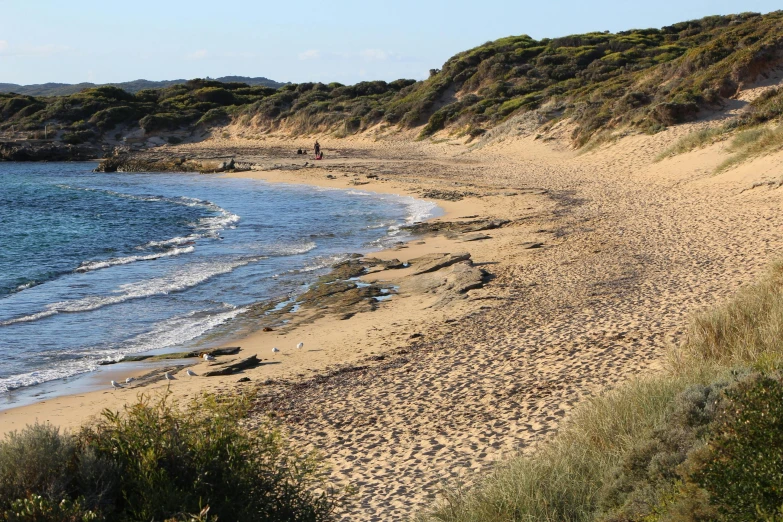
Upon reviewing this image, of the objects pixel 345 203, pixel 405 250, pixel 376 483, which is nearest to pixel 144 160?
pixel 345 203

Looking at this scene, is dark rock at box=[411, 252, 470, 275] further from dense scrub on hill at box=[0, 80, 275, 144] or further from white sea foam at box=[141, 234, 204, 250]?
dense scrub on hill at box=[0, 80, 275, 144]

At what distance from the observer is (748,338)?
6883 mm

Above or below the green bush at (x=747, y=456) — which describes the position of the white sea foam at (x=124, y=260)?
below

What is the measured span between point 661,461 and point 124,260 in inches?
690

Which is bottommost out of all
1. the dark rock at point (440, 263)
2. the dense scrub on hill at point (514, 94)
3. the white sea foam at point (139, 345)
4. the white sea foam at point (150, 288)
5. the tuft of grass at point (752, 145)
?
the white sea foam at point (139, 345)

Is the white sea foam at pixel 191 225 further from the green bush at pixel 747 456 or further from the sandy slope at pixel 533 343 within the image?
the green bush at pixel 747 456

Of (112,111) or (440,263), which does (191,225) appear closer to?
(440,263)

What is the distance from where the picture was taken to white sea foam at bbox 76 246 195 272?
18922mm

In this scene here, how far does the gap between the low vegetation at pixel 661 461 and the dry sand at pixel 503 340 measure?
3.05 feet

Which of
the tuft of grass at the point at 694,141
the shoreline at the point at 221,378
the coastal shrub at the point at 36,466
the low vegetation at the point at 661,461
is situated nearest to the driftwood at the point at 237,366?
the shoreline at the point at 221,378

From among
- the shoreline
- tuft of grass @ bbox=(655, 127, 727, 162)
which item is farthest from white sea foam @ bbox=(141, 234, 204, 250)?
tuft of grass @ bbox=(655, 127, 727, 162)

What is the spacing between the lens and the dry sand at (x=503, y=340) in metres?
6.89

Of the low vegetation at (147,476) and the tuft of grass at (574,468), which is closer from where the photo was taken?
the low vegetation at (147,476)

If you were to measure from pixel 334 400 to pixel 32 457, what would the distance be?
179 inches
